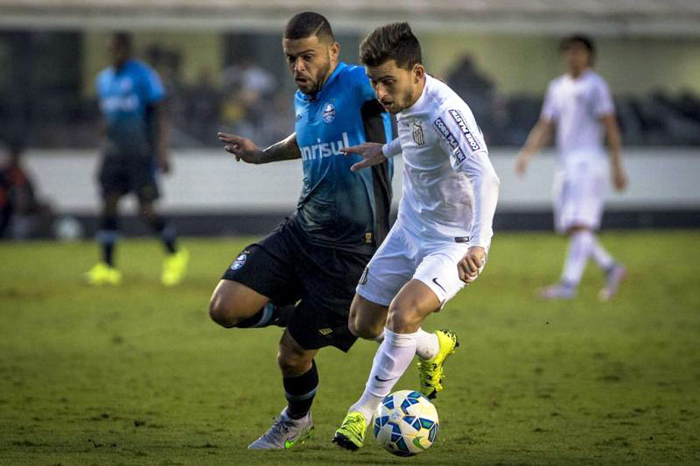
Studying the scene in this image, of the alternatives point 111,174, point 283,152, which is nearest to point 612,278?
point 111,174

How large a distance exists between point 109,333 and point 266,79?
44.2ft

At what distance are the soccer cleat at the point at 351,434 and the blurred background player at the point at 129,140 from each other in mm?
9494

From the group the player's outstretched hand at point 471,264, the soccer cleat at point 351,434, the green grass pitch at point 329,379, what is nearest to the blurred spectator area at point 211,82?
the green grass pitch at point 329,379

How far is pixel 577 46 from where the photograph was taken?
1413cm

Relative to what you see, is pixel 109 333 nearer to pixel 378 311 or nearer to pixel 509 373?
pixel 509 373

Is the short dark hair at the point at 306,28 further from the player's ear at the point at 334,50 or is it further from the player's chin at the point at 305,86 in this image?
the player's chin at the point at 305,86

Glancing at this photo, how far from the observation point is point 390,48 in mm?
6605

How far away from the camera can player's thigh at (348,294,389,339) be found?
6988mm

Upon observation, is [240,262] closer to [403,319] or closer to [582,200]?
[403,319]

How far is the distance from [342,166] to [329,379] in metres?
2.72

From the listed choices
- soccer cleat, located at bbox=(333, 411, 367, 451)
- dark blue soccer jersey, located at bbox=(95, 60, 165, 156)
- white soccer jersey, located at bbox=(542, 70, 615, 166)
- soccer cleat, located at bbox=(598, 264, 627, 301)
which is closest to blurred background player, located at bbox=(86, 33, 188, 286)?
dark blue soccer jersey, located at bbox=(95, 60, 165, 156)

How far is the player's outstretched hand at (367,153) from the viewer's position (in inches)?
273

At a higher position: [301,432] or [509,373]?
[301,432]

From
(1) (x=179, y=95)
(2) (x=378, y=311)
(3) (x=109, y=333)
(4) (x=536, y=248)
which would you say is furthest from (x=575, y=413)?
(1) (x=179, y=95)
